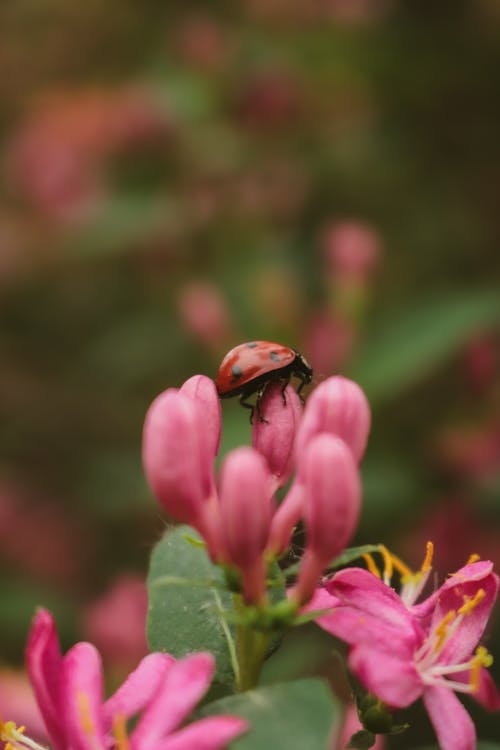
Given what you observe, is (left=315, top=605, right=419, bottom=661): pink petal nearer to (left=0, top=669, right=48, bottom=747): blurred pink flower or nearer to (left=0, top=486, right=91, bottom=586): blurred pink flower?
(left=0, top=669, right=48, bottom=747): blurred pink flower

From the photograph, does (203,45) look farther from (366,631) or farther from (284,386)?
(366,631)

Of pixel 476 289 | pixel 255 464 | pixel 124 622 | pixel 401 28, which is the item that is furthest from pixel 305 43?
pixel 255 464

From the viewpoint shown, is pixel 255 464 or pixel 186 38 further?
pixel 186 38

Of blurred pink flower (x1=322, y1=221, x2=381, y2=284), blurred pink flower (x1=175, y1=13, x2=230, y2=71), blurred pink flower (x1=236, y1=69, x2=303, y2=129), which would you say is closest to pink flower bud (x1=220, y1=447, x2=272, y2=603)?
blurred pink flower (x1=322, y1=221, x2=381, y2=284)

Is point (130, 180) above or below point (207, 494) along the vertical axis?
above

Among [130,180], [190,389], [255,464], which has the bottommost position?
[255,464]

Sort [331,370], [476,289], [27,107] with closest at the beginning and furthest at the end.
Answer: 1. [331,370]
2. [476,289]
3. [27,107]

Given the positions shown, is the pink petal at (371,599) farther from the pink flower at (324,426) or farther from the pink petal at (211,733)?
the pink petal at (211,733)

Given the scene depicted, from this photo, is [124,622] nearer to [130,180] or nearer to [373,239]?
[373,239]
